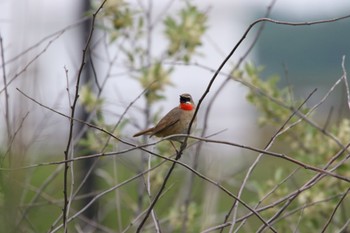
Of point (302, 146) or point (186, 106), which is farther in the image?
point (302, 146)

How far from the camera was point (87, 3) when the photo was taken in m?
6.55

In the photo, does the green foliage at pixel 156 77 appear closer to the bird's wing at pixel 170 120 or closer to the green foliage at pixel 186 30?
the green foliage at pixel 186 30

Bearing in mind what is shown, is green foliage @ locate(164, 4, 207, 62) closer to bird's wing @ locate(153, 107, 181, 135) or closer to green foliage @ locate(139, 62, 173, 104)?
green foliage @ locate(139, 62, 173, 104)

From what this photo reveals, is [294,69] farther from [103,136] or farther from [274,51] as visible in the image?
[103,136]

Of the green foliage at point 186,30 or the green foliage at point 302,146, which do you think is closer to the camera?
the green foliage at point 302,146

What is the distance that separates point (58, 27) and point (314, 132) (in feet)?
5.78

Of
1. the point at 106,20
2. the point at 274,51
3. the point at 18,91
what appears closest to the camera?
the point at 18,91

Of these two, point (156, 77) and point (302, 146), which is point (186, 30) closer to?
point (156, 77)

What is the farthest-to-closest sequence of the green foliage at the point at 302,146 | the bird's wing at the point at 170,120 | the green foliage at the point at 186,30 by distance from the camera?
the green foliage at the point at 186,30, the green foliage at the point at 302,146, the bird's wing at the point at 170,120

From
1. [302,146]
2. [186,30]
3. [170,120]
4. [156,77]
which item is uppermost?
[186,30]

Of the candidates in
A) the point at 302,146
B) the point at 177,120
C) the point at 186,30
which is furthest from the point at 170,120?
the point at 302,146

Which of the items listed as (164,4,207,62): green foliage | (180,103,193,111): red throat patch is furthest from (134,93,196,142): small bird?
(164,4,207,62): green foliage

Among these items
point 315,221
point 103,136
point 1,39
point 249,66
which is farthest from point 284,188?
point 1,39

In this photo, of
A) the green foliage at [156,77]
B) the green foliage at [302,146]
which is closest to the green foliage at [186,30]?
the green foliage at [156,77]
